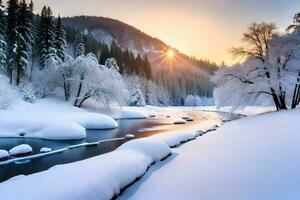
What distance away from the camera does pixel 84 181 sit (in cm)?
755

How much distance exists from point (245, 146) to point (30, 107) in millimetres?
26180

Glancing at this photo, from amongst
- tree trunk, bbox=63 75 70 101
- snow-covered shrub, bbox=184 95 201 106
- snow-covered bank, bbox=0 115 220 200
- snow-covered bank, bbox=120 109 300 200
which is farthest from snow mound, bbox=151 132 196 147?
snow-covered shrub, bbox=184 95 201 106

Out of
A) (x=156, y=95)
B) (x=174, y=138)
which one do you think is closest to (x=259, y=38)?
(x=174, y=138)

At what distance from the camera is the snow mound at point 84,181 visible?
666 centimetres

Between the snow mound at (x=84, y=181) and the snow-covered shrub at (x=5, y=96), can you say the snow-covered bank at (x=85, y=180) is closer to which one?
the snow mound at (x=84, y=181)

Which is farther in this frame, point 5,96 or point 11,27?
point 11,27

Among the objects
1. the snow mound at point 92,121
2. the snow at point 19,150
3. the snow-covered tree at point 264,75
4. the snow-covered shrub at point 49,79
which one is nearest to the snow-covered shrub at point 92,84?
the snow-covered shrub at point 49,79

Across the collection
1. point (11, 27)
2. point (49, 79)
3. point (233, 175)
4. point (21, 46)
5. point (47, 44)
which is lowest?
point (233, 175)

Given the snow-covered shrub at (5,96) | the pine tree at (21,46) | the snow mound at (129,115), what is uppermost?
the pine tree at (21,46)

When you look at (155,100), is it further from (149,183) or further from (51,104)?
(149,183)

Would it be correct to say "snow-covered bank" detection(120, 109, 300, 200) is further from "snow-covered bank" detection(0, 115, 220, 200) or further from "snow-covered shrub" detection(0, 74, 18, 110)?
"snow-covered shrub" detection(0, 74, 18, 110)

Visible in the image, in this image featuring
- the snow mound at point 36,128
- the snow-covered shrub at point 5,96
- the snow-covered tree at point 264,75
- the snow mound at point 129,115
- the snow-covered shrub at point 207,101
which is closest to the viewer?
the snow mound at point 36,128

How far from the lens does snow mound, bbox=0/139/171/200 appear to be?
666 centimetres

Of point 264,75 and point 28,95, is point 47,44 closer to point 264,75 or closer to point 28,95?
point 28,95
